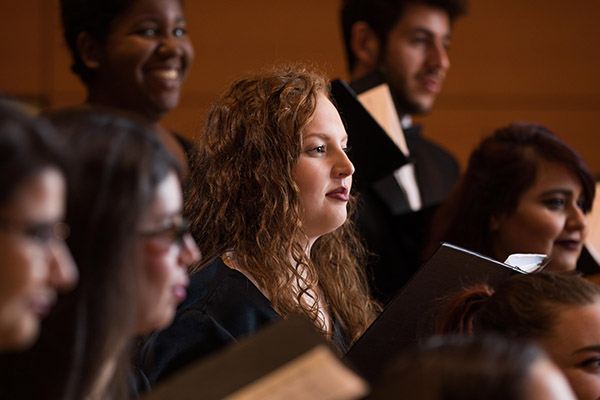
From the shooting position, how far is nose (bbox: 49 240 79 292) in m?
0.71

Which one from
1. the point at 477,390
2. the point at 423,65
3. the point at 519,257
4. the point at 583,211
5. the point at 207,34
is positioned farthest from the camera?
the point at 207,34

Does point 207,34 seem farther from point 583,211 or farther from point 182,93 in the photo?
point 583,211

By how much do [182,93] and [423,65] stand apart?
149 cm

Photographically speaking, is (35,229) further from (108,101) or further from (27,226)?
(108,101)

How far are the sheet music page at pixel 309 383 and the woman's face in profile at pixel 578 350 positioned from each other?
597mm

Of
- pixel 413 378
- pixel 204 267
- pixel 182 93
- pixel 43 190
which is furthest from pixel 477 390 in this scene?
pixel 182 93

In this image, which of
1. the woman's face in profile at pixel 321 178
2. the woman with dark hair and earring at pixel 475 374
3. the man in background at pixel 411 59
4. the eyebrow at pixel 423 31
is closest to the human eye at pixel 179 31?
the man in background at pixel 411 59

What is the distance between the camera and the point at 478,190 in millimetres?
2078

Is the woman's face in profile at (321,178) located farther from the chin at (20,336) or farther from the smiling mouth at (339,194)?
the chin at (20,336)

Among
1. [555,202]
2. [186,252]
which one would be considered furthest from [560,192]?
[186,252]

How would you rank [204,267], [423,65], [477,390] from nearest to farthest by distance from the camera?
[477,390] < [204,267] < [423,65]

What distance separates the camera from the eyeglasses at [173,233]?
0.81 m

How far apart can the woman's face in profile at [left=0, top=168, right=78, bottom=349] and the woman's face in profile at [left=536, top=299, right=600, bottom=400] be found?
0.78m

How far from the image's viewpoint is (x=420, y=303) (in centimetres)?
133
